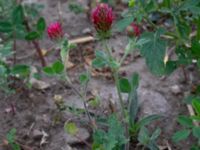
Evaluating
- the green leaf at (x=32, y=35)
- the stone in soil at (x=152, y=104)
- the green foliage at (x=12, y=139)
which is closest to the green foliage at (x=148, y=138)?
the stone in soil at (x=152, y=104)

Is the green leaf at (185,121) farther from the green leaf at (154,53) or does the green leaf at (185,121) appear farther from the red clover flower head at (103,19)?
the red clover flower head at (103,19)

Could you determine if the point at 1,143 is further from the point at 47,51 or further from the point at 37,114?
the point at 47,51

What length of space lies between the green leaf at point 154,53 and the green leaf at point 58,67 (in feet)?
1.06

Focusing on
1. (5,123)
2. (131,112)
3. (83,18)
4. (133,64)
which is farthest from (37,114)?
(83,18)

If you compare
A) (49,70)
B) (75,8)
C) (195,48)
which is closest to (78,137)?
(49,70)

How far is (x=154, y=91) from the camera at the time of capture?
2.15m

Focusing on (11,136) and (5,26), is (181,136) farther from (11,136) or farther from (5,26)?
(5,26)

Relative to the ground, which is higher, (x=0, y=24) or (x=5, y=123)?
(x=0, y=24)

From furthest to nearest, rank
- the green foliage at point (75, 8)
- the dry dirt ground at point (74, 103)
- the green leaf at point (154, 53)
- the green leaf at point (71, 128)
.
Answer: the green foliage at point (75, 8), the dry dirt ground at point (74, 103), the green leaf at point (71, 128), the green leaf at point (154, 53)

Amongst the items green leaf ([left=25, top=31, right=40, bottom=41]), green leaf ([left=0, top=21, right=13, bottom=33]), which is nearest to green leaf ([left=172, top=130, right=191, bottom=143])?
green leaf ([left=25, top=31, right=40, bottom=41])

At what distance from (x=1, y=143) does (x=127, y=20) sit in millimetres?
739

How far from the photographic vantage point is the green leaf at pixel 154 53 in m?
1.70

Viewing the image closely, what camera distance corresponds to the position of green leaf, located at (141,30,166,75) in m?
1.70

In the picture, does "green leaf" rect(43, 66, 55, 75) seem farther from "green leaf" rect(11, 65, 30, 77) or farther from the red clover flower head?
"green leaf" rect(11, 65, 30, 77)
